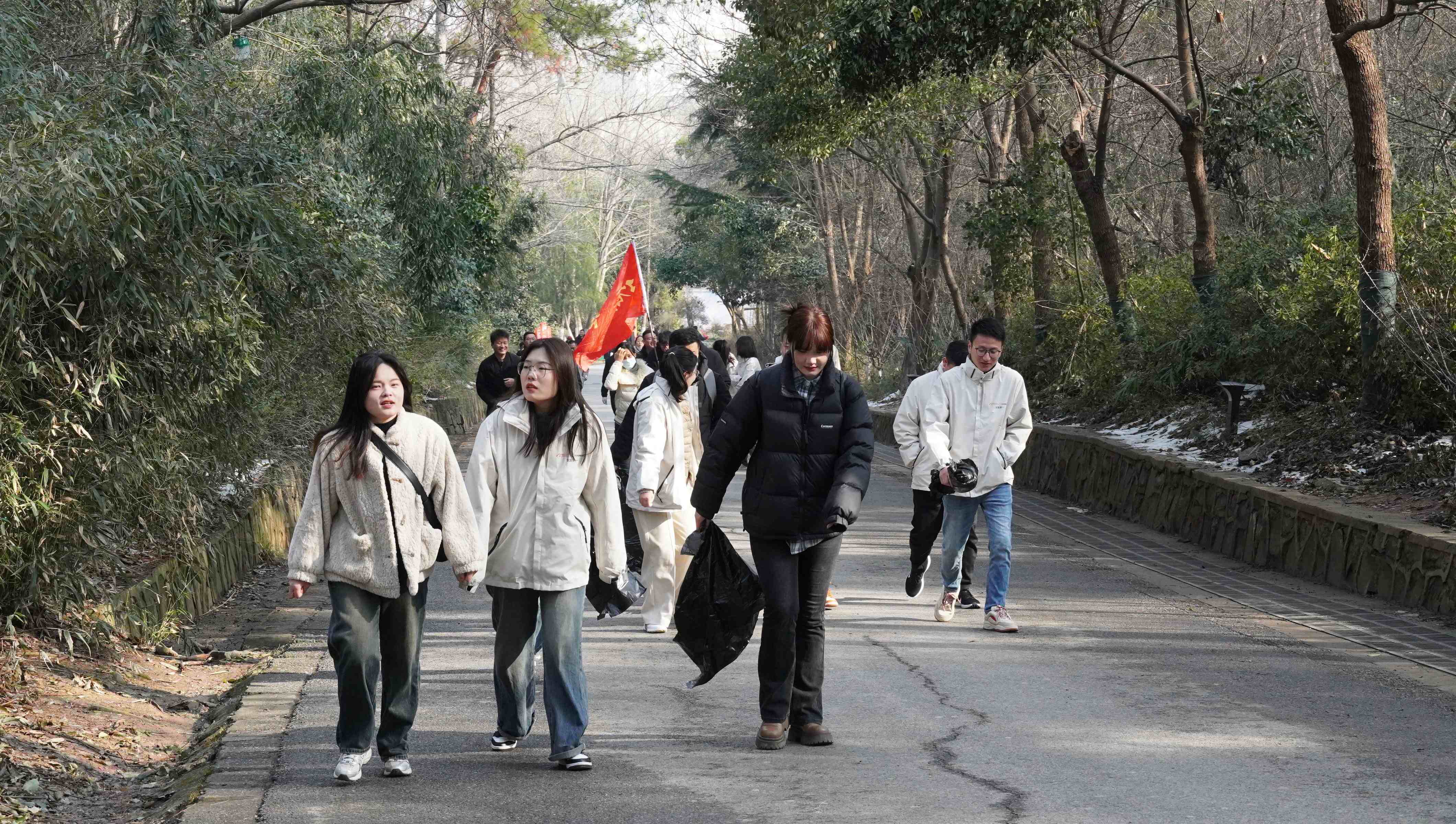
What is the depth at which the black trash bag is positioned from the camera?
6.29 meters

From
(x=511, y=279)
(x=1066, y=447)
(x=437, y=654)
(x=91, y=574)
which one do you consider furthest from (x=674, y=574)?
(x=511, y=279)

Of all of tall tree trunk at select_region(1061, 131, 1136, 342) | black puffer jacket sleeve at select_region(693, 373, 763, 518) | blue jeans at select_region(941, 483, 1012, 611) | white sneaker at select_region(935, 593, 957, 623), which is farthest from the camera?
tall tree trunk at select_region(1061, 131, 1136, 342)

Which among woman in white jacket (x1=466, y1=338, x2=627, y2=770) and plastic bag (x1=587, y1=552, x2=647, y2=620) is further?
plastic bag (x1=587, y1=552, x2=647, y2=620)

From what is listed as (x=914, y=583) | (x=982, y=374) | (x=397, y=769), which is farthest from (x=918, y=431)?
(x=397, y=769)

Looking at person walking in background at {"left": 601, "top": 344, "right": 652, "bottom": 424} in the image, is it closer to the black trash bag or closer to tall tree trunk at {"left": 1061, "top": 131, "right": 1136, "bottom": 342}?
the black trash bag

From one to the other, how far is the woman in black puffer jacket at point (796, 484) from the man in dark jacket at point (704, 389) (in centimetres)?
341

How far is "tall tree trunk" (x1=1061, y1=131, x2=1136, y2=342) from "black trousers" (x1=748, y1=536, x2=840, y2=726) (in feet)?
49.1

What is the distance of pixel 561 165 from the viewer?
169ft

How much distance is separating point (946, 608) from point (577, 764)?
410 cm

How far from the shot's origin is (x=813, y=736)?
6.20 m

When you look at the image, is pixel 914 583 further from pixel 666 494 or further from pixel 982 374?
pixel 666 494

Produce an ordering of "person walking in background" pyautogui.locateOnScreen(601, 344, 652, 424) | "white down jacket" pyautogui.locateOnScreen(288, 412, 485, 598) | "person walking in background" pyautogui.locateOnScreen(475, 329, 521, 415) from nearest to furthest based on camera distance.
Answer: "white down jacket" pyautogui.locateOnScreen(288, 412, 485, 598), "person walking in background" pyautogui.locateOnScreen(601, 344, 652, 424), "person walking in background" pyautogui.locateOnScreen(475, 329, 521, 415)

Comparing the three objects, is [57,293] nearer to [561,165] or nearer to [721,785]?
[721,785]

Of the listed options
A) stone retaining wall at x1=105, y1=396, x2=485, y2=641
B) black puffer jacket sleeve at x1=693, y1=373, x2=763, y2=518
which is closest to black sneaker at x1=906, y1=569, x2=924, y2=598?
black puffer jacket sleeve at x1=693, y1=373, x2=763, y2=518
